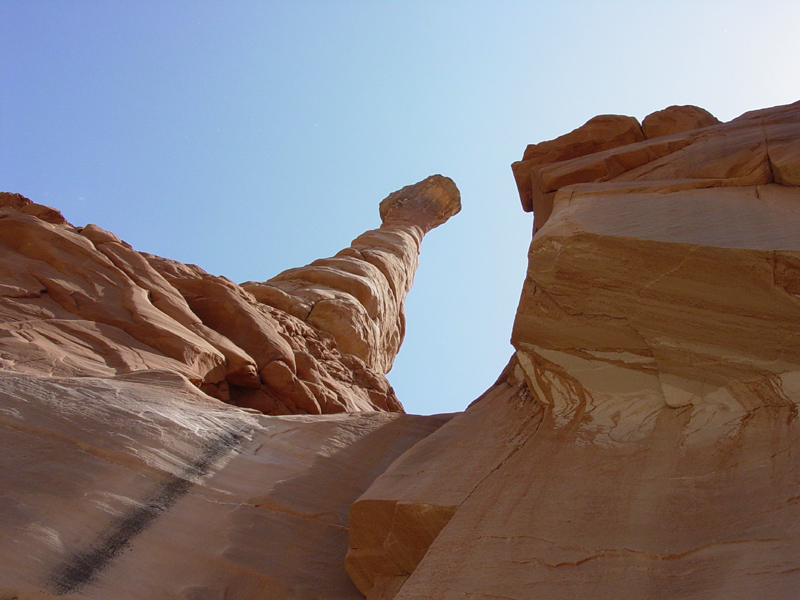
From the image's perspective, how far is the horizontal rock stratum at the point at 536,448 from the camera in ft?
13.4

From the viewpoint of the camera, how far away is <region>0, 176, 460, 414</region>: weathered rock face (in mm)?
7926

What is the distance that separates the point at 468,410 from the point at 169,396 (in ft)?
10.4

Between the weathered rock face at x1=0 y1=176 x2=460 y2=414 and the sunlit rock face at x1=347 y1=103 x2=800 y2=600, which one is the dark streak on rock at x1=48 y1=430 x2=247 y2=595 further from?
the weathered rock face at x1=0 y1=176 x2=460 y2=414

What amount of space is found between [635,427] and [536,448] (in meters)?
0.82

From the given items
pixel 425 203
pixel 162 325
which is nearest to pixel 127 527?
pixel 162 325

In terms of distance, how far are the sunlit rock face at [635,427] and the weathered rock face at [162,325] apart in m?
3.88

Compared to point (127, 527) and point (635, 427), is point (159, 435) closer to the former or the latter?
point (127, 527)

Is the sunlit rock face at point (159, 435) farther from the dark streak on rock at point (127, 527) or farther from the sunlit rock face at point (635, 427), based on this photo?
the sunlit rock face at point (635, 427)

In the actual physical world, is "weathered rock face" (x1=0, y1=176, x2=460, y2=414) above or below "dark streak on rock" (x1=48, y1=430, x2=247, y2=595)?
above

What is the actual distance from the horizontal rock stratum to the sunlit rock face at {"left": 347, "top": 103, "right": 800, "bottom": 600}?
0.06 feet

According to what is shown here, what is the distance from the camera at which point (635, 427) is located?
535 centimetres

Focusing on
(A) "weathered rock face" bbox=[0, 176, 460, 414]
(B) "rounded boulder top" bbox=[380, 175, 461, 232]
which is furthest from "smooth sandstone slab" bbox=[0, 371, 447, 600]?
(B) "rounded boulder top" bbox=[380, 175, 461, 232]

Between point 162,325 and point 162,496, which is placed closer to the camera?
point 162,496

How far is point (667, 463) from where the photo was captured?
4723 mm
